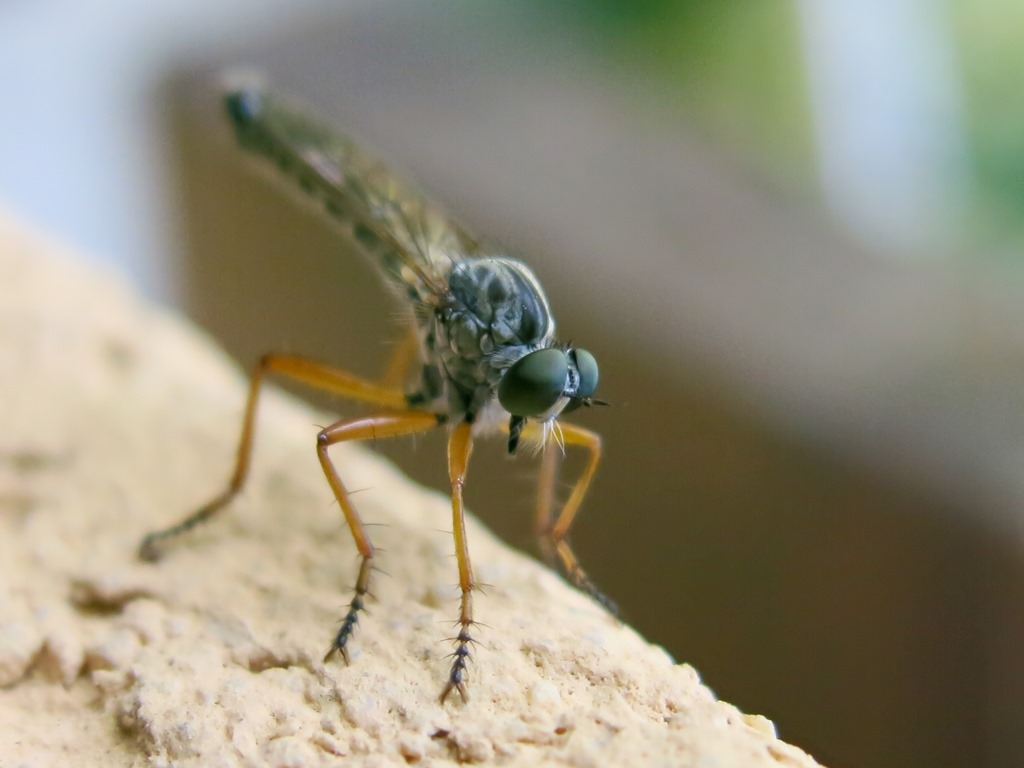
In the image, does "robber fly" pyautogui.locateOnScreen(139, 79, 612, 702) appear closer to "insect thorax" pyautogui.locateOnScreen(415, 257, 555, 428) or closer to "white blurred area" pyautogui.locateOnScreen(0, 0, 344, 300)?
"insect thorax" pyautogui.locateOnScreen(415, 257, 555, 428)

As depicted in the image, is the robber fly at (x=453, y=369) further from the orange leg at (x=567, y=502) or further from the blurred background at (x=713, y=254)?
the blurred background at (x=713, y=254)

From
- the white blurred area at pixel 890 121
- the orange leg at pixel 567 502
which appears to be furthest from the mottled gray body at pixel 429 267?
the white blurred area at pixel 890 121

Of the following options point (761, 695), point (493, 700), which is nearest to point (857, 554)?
point (761, 695)

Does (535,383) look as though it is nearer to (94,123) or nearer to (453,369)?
(453,369)

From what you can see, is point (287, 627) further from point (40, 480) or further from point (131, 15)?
point (131, 15)

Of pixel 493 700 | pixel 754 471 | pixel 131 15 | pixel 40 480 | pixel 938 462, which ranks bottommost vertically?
pixel 40 480

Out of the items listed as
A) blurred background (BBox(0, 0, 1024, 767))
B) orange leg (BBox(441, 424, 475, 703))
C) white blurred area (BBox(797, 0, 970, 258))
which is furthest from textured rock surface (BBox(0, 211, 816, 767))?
white blurred area (BBox(797, 0, 970, 258))

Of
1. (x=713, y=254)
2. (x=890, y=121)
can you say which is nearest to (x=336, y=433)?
(x=713, y=254)
